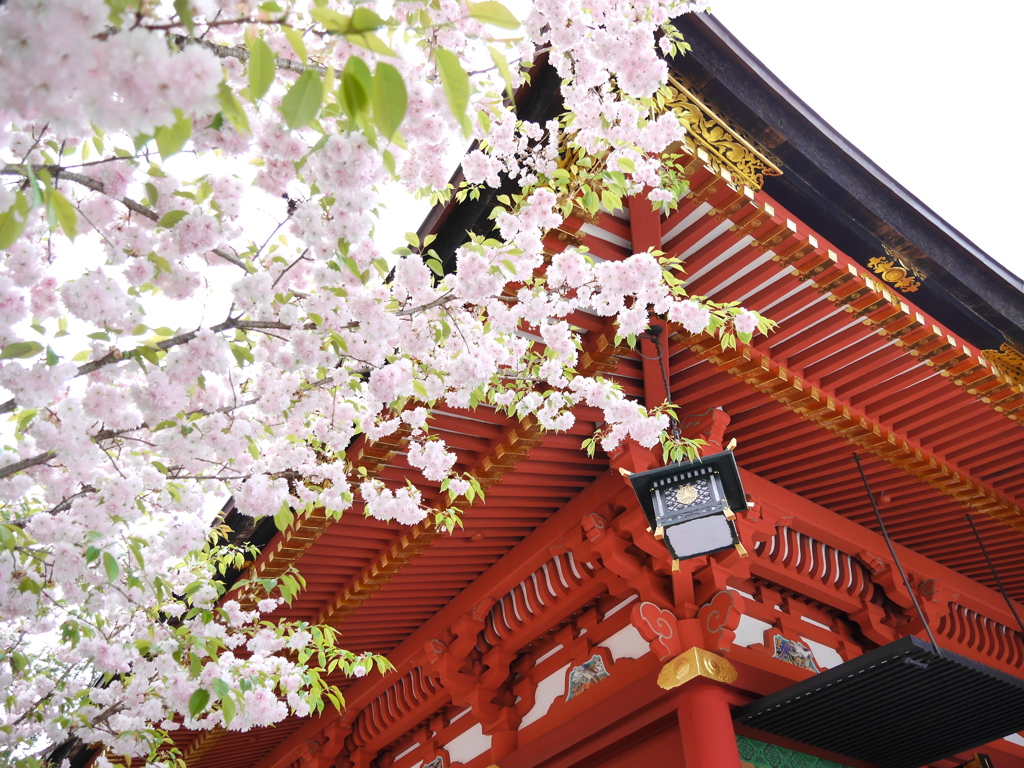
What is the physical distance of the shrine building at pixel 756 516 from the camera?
4.09 metres

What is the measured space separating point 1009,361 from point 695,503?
2.42m

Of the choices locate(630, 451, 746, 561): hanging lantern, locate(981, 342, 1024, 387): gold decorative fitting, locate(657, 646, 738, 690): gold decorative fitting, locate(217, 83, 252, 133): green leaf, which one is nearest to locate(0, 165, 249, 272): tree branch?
locate(217, 83, 252, 133): green leaf

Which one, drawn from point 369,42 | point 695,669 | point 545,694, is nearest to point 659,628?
point 695,669

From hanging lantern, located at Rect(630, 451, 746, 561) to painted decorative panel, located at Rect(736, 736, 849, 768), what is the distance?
1.37 metres

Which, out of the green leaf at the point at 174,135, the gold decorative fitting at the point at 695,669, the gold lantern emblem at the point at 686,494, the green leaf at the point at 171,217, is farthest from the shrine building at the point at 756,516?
the green leaf at the point at 174,135

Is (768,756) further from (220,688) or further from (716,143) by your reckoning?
(716,143)

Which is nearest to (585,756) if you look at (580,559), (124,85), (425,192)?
(580,559)

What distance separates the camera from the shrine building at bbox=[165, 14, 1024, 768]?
13.4 ft

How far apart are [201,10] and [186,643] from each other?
2.95 meters

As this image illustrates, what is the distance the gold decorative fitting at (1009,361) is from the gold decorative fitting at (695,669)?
2.46 meters

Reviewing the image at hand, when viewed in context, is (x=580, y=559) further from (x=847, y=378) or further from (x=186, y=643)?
(x=186, y=643)

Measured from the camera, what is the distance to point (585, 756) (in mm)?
4875

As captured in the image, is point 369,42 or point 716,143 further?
point 716,143

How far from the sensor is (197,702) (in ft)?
10.6
